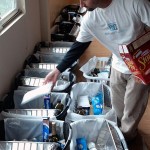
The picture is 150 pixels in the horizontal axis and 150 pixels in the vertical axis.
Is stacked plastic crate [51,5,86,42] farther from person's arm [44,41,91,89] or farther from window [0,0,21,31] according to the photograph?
person's arm [44,41,91,89]

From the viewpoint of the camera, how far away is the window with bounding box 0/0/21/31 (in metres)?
2.18

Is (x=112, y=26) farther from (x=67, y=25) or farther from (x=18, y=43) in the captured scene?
(x=67, y=25)

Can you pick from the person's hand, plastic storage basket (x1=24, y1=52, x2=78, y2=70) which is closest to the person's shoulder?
the person's hand

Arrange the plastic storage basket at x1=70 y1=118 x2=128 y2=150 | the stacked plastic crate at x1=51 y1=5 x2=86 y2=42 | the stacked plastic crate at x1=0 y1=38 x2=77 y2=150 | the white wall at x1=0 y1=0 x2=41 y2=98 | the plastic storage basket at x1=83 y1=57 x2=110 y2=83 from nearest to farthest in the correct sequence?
1. the stacked plastic crate at x1=0 y1=38 x2=77 y2=150
2. the plastic storage basket at x1=70 y1=118 x2=128 y2=150
3. the white wall at x1=0 y1=0 x2=41 y2=98
4. the plastic storage basket at x1=83 y1=57 x2=110 y2=83
5. the stacked plastic crate at x1=51 y1=5 x2=86 y2=42

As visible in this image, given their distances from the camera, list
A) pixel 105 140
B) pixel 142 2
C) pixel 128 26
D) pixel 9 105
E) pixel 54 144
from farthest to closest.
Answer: pixel 9 105 → pixel 105 140 → pixel 54 144 → pixel 128 26 → pixel 142 2

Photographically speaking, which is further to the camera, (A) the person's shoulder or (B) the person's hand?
(B) the person's hand

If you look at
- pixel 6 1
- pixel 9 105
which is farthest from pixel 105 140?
pixel 6 1

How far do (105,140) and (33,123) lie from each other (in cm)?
47

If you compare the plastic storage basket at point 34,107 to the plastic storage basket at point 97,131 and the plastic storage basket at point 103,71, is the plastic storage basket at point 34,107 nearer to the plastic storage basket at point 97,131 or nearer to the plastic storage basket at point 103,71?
the plastic storage basket at point 97,131

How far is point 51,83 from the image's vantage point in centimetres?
172

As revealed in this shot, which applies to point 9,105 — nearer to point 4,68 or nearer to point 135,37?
point 4,68

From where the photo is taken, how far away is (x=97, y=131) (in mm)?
1858

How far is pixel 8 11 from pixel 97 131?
120 cm

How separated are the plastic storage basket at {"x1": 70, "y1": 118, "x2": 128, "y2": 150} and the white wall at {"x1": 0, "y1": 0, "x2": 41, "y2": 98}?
617mm
